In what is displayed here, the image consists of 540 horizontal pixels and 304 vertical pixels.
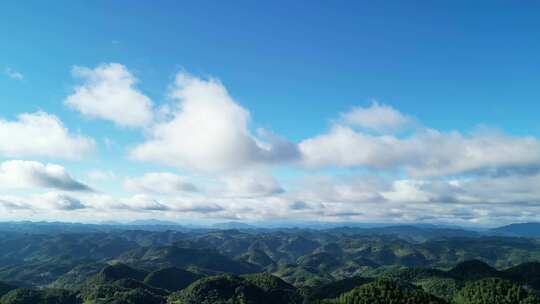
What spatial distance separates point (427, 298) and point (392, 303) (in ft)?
56.1

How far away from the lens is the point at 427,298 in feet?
650

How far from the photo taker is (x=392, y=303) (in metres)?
198
